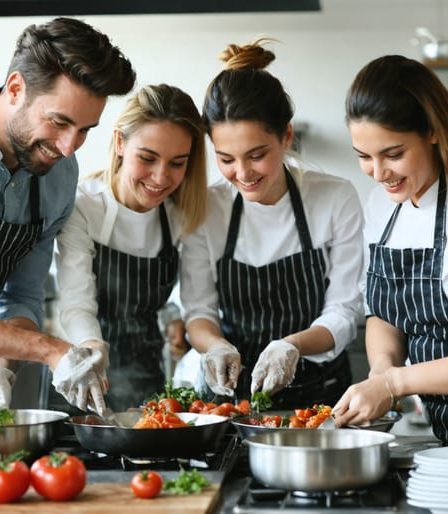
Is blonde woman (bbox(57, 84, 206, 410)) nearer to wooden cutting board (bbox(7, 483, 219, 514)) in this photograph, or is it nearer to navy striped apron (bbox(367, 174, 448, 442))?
navy striped apron (bbox(367, 174, 448, 442))

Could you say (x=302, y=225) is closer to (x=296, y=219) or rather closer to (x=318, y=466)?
(x=296, y=219)

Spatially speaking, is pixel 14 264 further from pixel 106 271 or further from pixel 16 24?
pixel 16 24

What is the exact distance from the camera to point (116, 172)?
10.9 feet

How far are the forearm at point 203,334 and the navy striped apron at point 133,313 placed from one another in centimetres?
19

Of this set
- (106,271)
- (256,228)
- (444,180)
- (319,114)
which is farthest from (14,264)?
(319,114)

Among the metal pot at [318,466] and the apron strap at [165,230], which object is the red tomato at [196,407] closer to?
the metal pot at [318,466]

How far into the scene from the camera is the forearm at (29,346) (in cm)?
275

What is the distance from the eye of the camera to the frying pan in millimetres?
2217

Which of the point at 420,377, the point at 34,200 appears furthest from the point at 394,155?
the point at 34,200

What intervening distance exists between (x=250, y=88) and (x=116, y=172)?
1.85ft

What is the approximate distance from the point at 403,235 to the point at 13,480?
4.66 ft

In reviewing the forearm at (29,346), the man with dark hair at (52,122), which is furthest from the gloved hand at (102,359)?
the forearm at (29,346)

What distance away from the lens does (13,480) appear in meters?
1.92

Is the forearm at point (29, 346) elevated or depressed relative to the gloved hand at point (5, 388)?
elevated
